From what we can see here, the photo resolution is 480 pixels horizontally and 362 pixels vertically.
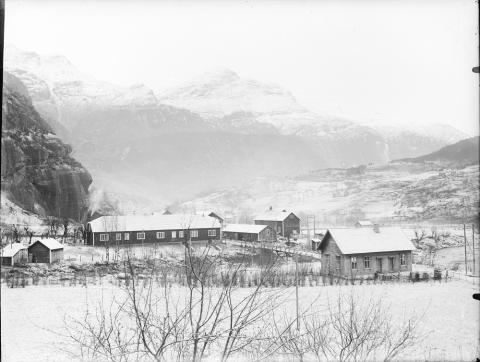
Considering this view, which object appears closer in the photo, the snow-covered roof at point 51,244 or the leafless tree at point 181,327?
the leafless tree at point 181,327

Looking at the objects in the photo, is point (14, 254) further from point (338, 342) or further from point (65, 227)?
point (338, 342)

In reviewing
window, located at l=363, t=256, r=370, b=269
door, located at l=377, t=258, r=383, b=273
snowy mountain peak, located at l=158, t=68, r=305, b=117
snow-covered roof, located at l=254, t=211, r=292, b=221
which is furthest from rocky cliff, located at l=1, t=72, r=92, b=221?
snowy mountain peak, located at l=158, t=68, r=305, b=117

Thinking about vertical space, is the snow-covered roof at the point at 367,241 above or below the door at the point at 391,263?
above

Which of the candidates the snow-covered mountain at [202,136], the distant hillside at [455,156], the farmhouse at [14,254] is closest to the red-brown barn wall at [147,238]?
the farmhouse at [14,254]

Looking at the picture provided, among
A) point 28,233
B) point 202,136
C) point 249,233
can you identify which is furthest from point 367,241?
point 202,136

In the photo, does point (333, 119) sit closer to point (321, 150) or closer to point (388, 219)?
point (321, 150)

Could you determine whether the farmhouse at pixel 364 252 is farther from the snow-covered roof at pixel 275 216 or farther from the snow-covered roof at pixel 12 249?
the snow-covered roof at pixel 12 249

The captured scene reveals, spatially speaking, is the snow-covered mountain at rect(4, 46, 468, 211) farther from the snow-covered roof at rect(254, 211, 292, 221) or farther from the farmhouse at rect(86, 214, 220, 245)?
the snow-covered roof at rect(254, 211, 292, 221)
